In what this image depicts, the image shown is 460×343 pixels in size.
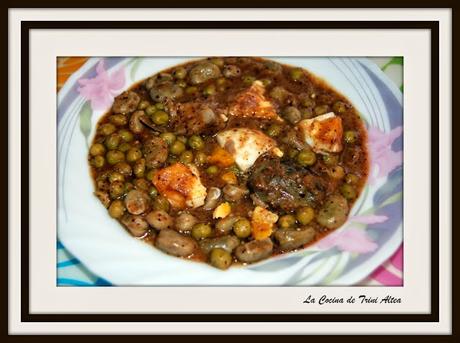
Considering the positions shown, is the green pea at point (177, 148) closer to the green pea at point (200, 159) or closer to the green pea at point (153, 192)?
the green pea at point (200, 159)

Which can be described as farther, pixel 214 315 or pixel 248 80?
pixel 248 80

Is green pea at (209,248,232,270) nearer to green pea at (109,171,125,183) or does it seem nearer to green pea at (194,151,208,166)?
green pea at (194,151,208,166)

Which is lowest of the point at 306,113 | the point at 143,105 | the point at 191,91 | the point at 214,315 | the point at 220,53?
the point at 214,315

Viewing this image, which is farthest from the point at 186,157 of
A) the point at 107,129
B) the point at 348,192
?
the point at 348,192

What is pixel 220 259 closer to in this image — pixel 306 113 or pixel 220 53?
pixel 306 113

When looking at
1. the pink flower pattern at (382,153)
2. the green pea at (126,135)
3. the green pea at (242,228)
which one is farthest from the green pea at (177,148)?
the pink flower pattern at (382,153)
